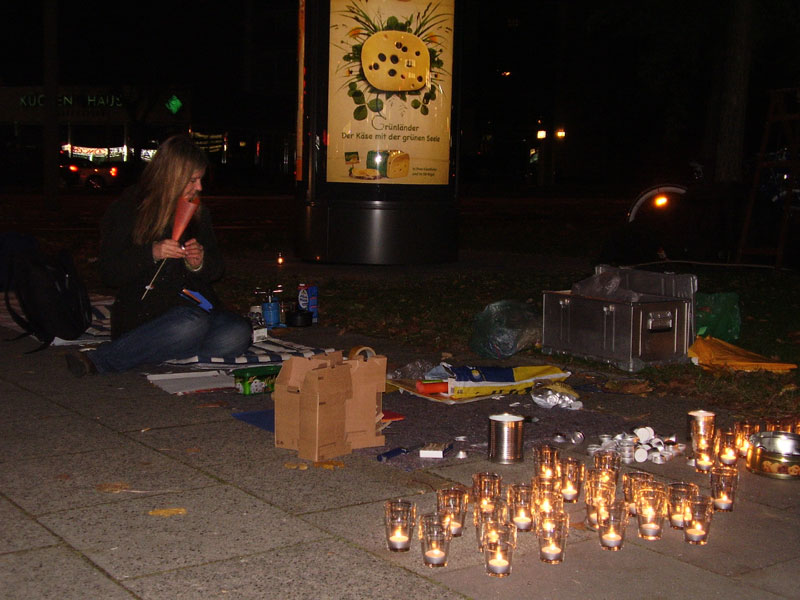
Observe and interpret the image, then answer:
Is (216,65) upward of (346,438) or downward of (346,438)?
upward

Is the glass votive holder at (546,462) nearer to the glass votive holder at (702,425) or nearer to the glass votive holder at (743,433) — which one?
the glass votive holder at (702,425)

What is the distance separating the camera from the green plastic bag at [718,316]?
319 inches

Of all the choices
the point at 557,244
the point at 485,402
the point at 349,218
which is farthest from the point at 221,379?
the point at 557,244

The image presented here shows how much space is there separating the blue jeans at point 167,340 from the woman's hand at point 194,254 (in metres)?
0.32

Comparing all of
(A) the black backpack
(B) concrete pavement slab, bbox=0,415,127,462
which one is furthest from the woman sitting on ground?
(B) concrete pavement slab, bbox=0,415,127,462

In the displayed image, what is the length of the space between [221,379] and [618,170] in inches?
2418

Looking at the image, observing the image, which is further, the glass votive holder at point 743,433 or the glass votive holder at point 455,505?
the glass votive holder at point 743,433

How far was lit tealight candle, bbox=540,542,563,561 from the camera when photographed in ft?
12.2

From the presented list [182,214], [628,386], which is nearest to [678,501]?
[628,386]

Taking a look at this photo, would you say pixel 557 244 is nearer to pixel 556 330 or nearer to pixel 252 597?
pixel 556 330

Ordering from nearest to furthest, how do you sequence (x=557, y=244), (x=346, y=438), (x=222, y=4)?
1. (x=346, y=438)
2. (x=557, y=244)
3. (x=222, y=4)

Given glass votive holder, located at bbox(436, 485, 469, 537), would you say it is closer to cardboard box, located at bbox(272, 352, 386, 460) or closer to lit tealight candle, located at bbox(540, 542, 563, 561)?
lit tealight candle, located at bbox(540, 542, 563, 561)

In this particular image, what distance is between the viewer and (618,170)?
2579 inches

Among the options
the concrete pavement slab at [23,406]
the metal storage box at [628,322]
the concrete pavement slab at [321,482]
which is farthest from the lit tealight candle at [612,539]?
the metal storage box at [628,322]
